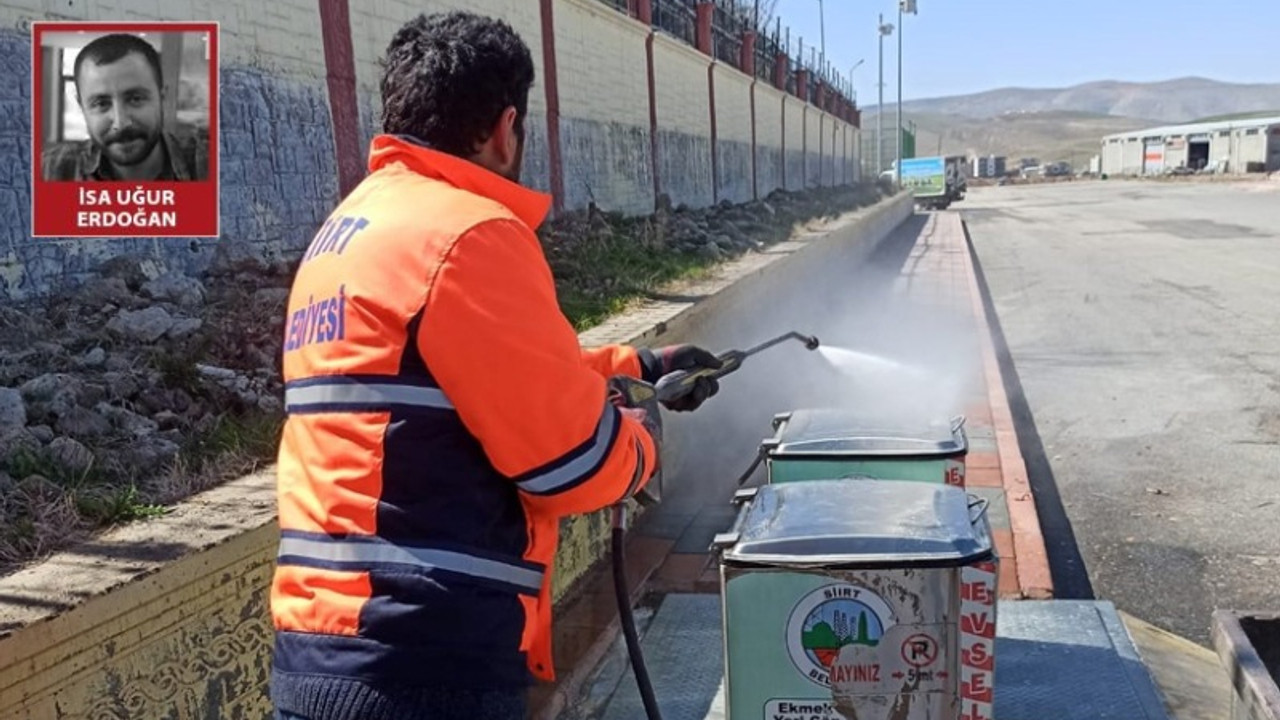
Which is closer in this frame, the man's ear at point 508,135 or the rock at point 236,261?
the man's ear at point 508,135

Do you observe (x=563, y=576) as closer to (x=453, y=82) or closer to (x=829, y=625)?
(x=829, y=625)

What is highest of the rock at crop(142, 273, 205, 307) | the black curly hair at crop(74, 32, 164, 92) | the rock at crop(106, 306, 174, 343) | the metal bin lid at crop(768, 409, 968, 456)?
the black curly hair at crop(74, 32, 164, 92)

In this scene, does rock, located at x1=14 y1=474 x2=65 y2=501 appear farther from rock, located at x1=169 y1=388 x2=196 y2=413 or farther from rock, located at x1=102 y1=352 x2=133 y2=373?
rock, located at x1=102 y1=352 x2=133 y2=373

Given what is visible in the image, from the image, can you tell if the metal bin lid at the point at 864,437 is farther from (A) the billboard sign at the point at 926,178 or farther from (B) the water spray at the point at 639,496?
(A) the billboard sign at the point at 926,178

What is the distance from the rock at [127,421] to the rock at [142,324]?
0.80m

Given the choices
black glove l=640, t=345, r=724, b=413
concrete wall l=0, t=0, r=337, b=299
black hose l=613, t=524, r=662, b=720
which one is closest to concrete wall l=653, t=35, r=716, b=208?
concrete wall l=0, t=0, r=337, b=299

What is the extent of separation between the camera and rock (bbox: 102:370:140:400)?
3.83 m

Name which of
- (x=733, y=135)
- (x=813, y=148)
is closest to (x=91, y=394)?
(x=733, y=135)

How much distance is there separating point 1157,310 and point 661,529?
10057 millimetres

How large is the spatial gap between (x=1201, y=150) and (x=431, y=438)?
326ft

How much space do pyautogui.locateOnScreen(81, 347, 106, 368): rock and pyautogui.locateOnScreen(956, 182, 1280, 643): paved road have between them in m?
4.05

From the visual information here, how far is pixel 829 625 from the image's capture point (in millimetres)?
2623

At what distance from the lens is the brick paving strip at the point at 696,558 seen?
4184mm

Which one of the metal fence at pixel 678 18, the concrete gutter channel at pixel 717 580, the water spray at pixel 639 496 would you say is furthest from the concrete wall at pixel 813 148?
the water spray at pixel 639 496
